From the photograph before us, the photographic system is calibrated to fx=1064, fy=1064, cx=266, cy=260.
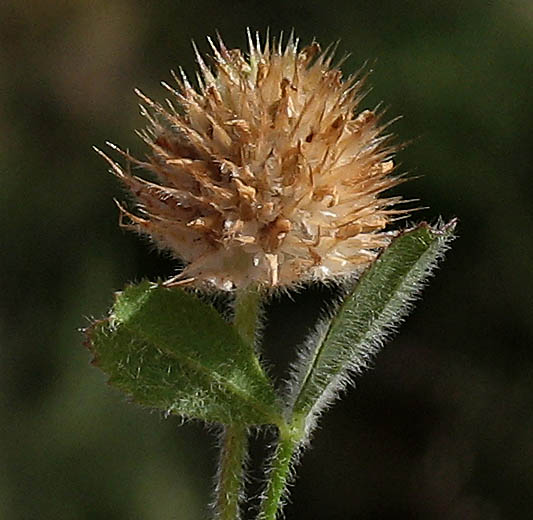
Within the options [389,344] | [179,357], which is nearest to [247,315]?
[179,357]

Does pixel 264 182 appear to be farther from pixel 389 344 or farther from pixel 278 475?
pixel 389 344

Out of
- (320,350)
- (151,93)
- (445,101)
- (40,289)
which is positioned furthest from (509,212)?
(320,350)

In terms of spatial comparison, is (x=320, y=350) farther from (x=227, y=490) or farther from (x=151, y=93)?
(x=151, y=93)

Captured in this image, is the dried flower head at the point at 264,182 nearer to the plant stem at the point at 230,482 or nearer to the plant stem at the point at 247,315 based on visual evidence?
the plant stem at the point at 247,315

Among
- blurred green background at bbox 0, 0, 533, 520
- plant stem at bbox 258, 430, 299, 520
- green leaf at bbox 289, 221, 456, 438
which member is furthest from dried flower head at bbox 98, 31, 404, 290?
blurred green background at bbox 0, 0, 533, 520

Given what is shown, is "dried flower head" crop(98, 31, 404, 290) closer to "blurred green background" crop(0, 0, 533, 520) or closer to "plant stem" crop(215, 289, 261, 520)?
"plant stem" crop(215, 289, 261, 520)

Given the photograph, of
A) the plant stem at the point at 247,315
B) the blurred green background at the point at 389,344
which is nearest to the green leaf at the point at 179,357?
the plant stem at the point at 247,315
